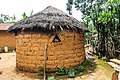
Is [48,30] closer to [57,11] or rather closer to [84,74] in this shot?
[57,11]

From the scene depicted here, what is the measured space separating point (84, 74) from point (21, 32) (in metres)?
3.82

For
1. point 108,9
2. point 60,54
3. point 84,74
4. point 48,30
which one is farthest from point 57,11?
point 108,9

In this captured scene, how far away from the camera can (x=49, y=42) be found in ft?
31.0

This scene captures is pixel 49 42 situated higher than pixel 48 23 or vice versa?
pixel 48 23

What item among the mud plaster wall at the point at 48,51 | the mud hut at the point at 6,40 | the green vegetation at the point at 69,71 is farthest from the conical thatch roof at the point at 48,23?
the mud hut at the point at 6,40

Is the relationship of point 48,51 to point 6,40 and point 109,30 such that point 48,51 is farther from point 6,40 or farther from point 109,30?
point 6,40

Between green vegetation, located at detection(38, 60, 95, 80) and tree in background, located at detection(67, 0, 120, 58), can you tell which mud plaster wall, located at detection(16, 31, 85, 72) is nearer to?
green vegetation, located at detection(38, 60, 95, 80)

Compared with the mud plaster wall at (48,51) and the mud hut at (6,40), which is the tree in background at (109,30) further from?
the mud hut at (6,40)

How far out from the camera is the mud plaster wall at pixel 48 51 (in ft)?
31.0

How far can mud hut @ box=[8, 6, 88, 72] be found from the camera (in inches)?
371

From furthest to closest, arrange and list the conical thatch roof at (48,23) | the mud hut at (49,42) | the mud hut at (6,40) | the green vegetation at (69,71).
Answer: the mud hut at (6,40)
the mud hut at (49,42)
the conical thatch roof at (48,23)
the green vegetation at (69,71)

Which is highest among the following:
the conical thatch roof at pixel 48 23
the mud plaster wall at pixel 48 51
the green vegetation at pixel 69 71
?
the conical thatch roof at pixel 48 23

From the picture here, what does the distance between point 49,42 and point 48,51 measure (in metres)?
0.44

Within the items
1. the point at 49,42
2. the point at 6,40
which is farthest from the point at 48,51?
the point at 6,40
